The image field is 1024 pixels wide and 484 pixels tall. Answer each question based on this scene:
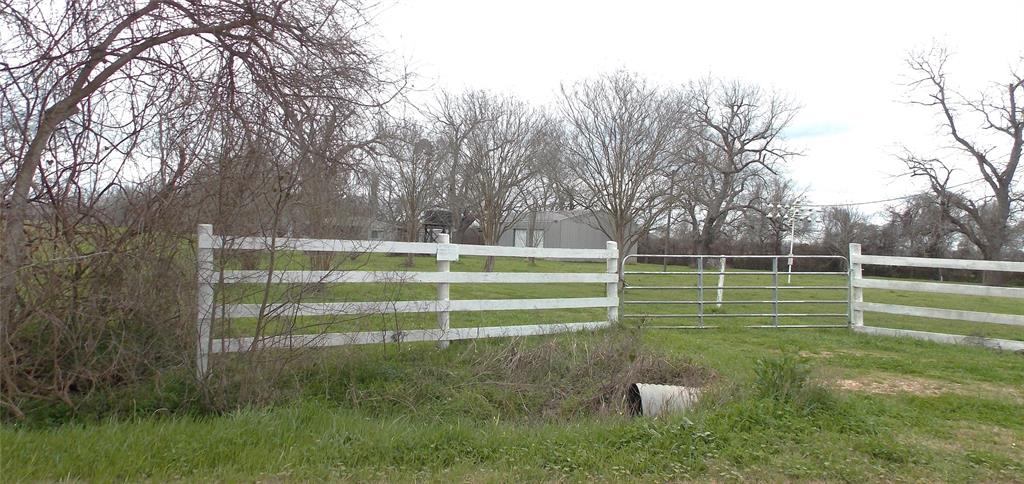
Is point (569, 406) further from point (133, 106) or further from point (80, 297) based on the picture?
point (133, 106)

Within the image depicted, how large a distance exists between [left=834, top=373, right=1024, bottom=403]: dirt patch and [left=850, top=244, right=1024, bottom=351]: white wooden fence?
9.99 feet

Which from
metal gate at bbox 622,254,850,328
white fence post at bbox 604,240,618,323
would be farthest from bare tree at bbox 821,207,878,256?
white fence post at bbox 604,240,618,323

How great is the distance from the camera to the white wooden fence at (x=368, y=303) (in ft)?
18.8

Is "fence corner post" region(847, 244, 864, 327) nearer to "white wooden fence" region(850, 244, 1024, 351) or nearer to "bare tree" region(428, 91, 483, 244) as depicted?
"white wooden fence" region(850, 244, 1024, 351)

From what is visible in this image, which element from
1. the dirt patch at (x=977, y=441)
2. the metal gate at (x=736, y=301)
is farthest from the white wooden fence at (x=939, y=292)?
the dirt patch at (x=977, y=441)

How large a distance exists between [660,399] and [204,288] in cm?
442

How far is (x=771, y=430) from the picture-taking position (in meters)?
4.79

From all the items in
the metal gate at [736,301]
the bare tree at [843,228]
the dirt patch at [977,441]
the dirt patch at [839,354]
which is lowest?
the dirt patch at [977,441]

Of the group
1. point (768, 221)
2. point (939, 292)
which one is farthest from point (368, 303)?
point (768, 221)

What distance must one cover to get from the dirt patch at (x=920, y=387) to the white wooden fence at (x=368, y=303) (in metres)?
3.51

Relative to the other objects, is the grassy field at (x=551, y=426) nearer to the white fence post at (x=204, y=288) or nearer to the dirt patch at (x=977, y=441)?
the dirt patch at (x=977, y=441)

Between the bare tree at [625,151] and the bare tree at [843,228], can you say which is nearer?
the bare tree at [625,151]

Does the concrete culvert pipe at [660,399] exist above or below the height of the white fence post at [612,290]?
below

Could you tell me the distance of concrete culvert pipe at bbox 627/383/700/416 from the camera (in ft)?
19.1
